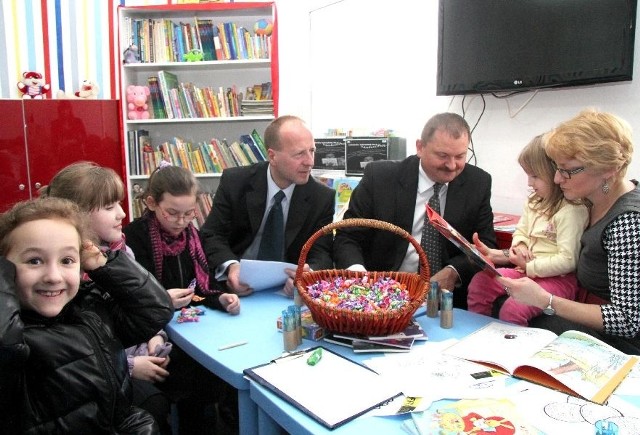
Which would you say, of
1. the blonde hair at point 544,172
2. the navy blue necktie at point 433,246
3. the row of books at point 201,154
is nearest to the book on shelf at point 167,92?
the row of books at point 201,154

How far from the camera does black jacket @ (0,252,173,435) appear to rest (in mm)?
1123

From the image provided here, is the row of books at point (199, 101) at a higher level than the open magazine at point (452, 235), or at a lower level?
higher

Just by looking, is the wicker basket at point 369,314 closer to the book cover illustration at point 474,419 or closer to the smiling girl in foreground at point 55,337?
the book cover illustration at point 474,419

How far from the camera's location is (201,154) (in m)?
4.25

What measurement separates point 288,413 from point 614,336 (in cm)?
102

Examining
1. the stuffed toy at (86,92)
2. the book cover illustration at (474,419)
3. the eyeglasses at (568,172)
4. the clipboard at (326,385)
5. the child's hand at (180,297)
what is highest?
the stuffed toy at (86,92)

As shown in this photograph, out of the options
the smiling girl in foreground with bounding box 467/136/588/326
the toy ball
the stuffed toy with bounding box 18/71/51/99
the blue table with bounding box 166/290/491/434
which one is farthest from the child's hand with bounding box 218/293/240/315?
the stuffed toy with bounding box 18/71/51/99

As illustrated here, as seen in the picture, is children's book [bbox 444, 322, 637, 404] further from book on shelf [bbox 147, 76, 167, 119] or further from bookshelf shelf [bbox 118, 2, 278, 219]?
book on shelf [bbox 147, 76, 167, 119]

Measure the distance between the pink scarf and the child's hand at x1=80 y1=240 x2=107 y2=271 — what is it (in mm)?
563

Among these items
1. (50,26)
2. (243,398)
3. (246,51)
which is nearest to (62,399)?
(243,398)

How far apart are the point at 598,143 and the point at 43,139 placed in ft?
13.0

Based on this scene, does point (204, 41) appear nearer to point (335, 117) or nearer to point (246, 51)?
point (246, 51)

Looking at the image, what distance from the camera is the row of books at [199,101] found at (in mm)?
4148

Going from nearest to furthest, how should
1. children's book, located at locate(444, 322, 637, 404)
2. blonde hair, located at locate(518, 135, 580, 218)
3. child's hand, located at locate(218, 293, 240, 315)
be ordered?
children's book, located at locate(444, 322, 637, 404) → child's hand, located at locate(218, 293, 240, 315) → blonde hair, located at locate(518, 135, 580, 218)
